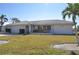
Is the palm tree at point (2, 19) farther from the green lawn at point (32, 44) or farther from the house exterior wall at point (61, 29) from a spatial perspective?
the house exterior wall at point (61, 29)

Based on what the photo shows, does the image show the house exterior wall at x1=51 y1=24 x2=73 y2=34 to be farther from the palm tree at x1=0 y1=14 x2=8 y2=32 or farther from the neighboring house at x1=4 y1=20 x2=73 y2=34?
the palm tree at x1=0 y1=14 x2=8 y2=32

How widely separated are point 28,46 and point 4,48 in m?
0.46

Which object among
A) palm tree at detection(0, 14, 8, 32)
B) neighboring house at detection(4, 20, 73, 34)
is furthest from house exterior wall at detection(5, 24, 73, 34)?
palm tree at detection(0, 14, 8, 32)

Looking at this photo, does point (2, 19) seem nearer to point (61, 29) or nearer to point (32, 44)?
point (32, 44)

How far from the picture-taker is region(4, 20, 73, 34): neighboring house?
6.99 meters

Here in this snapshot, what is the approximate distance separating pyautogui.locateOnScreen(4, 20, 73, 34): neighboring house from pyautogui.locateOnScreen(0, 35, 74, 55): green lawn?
11 centimetres

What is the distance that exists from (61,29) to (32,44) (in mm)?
637

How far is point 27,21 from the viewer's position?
23.0 ft

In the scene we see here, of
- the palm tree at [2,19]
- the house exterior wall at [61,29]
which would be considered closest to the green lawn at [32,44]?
the house exterior wall at [61,29]

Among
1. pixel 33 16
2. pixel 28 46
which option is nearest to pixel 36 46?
pixel 28 46

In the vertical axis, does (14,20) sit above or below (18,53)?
above

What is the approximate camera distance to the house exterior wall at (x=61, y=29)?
7013mm

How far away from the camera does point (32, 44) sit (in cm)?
Result: 699
